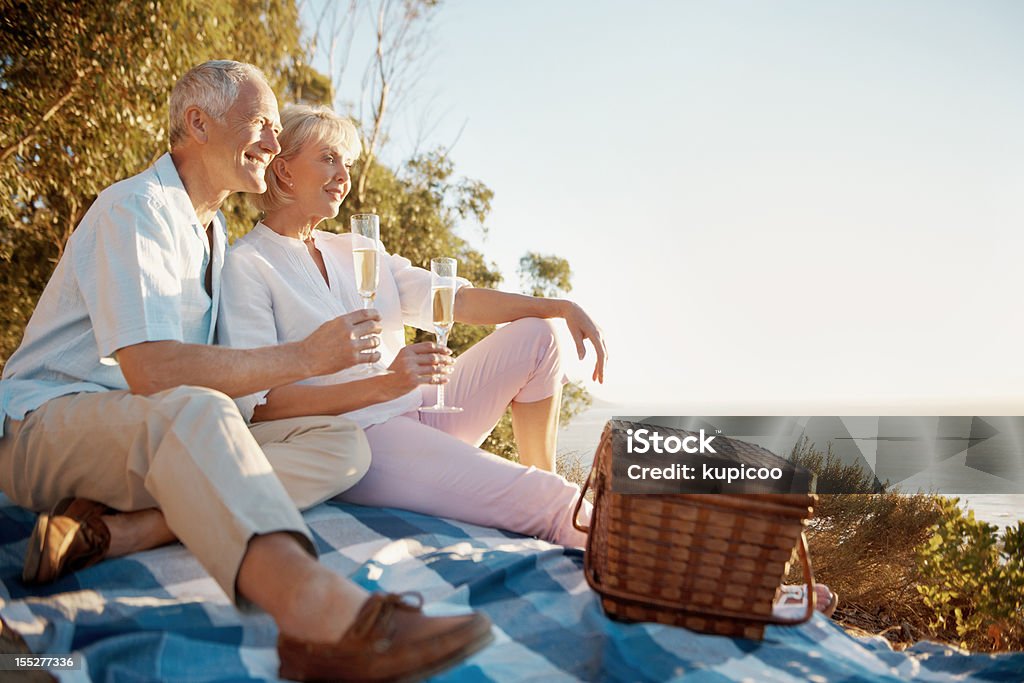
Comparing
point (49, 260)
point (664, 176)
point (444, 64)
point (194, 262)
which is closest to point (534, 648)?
point (194, 262)

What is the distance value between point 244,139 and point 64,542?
1.42 meters

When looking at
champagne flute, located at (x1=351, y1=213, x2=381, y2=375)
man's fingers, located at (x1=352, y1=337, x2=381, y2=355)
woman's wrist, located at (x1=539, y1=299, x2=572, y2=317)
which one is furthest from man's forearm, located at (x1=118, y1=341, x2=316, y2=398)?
woman's wrist, located at (x1=539, y1=299, x2=572, y2=317)

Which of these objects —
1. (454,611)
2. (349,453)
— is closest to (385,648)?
(454,611)

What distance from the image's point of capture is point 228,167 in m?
2.58

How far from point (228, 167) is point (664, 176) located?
7.70 m

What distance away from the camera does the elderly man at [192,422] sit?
1.45 metres

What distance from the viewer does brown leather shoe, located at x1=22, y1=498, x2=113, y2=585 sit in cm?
187

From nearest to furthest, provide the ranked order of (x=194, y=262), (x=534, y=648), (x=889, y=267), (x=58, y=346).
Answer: (x=534, y=648) < (x=58, y=346) < (x=194, y=262) < (x=889, y=267)

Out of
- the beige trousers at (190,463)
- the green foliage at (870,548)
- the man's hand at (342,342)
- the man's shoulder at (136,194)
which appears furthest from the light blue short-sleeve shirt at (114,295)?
the green foliage at (870,548)

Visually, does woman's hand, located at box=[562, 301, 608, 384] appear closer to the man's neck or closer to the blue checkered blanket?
the blue checkered blanket

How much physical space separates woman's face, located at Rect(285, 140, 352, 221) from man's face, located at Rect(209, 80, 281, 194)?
0.86 feet

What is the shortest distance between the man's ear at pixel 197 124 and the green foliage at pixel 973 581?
3.50 meters

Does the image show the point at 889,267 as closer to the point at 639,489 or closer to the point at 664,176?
the point at 664,176

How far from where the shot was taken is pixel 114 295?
2.08 m
